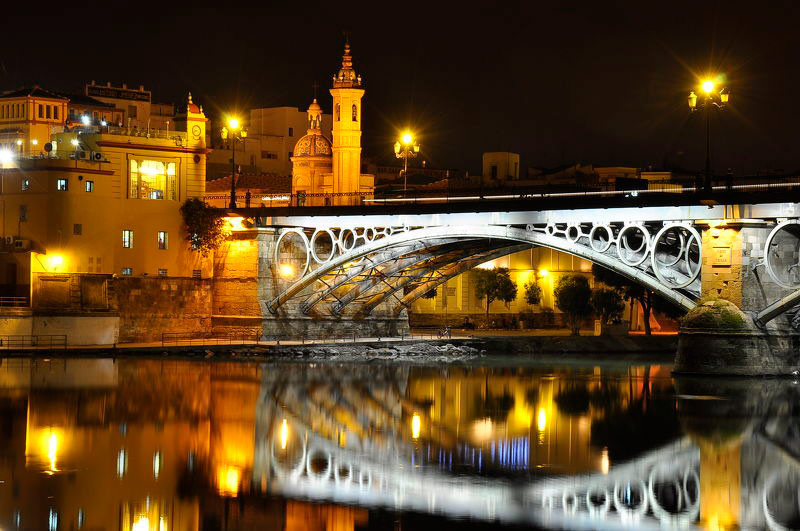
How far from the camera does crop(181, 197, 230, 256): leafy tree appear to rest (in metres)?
67.9

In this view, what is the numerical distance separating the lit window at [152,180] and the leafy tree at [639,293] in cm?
2739

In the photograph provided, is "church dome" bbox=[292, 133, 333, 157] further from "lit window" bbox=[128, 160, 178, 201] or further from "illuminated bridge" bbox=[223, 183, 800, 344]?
"lit window" bbox=[128, 160, 178, 201]

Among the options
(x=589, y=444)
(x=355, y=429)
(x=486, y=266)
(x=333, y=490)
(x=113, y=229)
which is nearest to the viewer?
(x=333, y=490)

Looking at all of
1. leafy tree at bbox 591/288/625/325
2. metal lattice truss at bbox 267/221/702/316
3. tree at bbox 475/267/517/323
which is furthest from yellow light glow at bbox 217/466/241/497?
tree at bbox 475/267/517/323

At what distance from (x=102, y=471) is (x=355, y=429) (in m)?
9.04

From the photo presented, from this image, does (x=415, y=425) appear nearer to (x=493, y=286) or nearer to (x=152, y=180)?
(x=152, y=180)

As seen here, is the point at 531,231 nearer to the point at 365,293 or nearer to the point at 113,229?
the point at 365,293

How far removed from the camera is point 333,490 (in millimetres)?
24438

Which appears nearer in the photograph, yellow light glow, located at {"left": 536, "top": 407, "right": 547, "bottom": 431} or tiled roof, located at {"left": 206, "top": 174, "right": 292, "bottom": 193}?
yellow light glow, located at {"left": 536, "top": 407, "right": 547, "bottom": 431}

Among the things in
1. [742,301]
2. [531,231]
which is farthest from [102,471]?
[531,231]

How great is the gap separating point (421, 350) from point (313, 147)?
3766 cm

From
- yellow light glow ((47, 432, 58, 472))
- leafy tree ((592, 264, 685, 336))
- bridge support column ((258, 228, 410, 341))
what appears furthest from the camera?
leafy tree ((592, 264, 685, 336))

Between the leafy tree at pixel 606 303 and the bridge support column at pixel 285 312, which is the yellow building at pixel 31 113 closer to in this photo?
the bridge support column at pixel 285 312

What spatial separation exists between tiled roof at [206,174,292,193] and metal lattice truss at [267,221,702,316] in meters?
23.5
